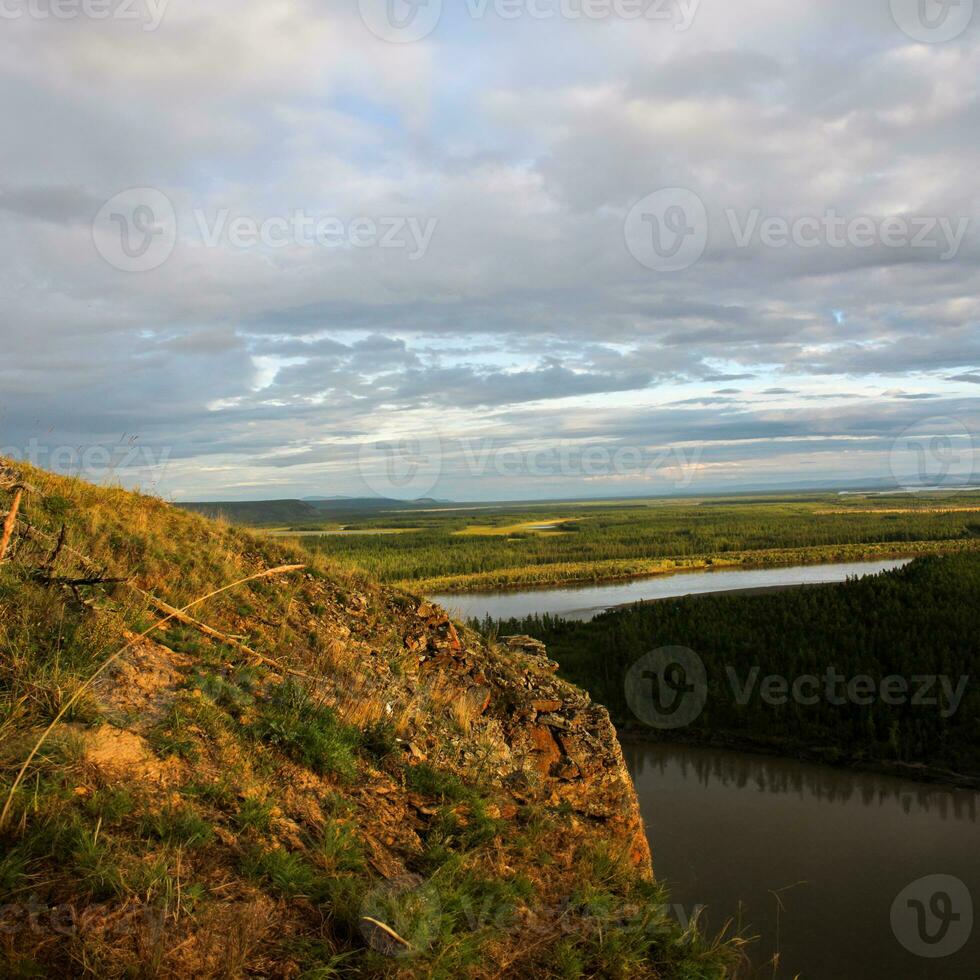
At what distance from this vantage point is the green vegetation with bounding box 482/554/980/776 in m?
15.0

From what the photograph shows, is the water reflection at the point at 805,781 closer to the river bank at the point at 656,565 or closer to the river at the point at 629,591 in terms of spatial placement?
the river at the point at 629,591

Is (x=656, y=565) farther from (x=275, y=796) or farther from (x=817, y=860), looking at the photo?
(x=275, y=796)

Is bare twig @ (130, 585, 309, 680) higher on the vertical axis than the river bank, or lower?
higher

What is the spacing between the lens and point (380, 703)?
7.04 metres

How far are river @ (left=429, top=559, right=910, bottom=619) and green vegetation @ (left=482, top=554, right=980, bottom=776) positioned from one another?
9.92 metres

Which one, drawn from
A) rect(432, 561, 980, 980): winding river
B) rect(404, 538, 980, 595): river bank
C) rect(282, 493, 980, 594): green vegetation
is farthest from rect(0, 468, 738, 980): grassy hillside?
rect(282, 493, 980, 594): green vegetation

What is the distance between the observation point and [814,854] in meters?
10.5

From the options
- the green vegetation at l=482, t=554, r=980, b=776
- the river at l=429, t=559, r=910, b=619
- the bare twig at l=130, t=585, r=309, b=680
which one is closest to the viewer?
the bare twig at l=130, t=585, r=309, b=680

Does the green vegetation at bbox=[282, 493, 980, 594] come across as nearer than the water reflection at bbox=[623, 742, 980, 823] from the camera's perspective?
No

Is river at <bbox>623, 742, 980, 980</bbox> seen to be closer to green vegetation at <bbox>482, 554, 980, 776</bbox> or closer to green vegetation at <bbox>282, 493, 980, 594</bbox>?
green vegetation at <bbox>482, 554, 980, 776</bbox>

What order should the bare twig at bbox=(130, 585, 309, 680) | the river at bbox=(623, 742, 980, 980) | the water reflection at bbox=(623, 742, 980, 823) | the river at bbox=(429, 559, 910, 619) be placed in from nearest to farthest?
the bare twig at bbox=(130, 585, 309, 680) < the river at bbox=(623, 742, 980, 980) < the water reflection at bbox=(623, 742, 980, 823) < the river at bbox=(429, 559, 910, 619)

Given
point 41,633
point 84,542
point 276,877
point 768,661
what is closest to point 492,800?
point 276,877

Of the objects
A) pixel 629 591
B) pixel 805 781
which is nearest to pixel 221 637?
pixel 805 781

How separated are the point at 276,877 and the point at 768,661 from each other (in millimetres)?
17104
